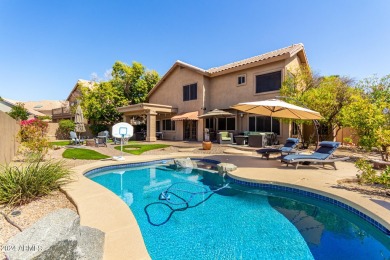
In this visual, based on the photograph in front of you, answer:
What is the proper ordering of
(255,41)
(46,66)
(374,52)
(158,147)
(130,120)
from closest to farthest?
(374,52), (158,147), (255,41), (46,66), (130,120)

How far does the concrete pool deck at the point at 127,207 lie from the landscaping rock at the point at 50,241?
723 millimetres

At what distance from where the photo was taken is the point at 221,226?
245 inches

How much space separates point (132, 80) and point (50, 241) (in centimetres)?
3854

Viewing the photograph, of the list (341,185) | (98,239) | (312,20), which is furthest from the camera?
(312,20)

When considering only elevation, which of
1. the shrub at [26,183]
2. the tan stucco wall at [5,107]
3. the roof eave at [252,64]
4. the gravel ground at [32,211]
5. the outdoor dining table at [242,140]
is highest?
the roof eave at [252,64]

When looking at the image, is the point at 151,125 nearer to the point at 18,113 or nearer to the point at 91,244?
the point at 91,244

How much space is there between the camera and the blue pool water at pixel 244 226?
4957 mm

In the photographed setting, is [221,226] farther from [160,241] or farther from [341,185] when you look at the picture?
[341,185]

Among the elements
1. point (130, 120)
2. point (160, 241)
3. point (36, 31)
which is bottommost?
point (160, 241)

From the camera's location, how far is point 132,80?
38375 millimetres

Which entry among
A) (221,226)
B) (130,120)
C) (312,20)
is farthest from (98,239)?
(130,120)

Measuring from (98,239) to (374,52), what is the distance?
89.5ft

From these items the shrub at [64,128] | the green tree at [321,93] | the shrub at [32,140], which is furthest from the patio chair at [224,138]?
the shrub at [64,128]

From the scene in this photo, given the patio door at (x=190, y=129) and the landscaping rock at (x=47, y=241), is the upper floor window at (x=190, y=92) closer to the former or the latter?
the patio door at (x=190, y=129)
